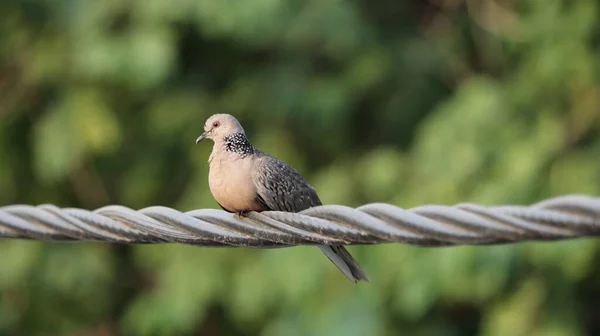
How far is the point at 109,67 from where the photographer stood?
7.65 meters

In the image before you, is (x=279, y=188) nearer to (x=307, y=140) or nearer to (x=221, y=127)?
(x=221, y=127)

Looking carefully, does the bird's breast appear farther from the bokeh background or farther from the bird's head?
the bokeh background

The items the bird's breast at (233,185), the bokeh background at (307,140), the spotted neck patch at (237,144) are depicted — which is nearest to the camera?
the bird's breast at (233,185)

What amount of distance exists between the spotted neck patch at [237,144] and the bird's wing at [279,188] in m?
0.07

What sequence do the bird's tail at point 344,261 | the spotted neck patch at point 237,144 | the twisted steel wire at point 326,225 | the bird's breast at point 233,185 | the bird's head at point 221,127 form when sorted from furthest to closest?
the bird's head at point 221,127
the spotted neck patch at point 237,144
the bird's breast at point 233,185
the bird's tail at point 344,261
the twisted steel wire at point 326,225

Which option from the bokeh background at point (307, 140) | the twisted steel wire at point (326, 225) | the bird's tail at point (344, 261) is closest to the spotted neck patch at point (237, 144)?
the bird's tail at point (344, 261)

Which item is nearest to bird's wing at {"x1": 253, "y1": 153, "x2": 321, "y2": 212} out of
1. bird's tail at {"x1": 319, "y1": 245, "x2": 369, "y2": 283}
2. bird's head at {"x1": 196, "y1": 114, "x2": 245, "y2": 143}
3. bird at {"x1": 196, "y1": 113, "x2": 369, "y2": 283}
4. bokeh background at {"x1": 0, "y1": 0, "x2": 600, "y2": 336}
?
bird at {"x1": 196, "y1": 113, "x2": 369, "y2": 283}

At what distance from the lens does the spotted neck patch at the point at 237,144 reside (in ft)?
14.0

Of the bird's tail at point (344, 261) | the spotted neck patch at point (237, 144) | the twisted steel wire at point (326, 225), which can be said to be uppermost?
the spotted neck patch at point (237, 144)

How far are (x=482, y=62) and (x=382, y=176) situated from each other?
7.58ft

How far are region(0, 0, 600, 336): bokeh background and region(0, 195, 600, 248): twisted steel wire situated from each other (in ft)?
12.5

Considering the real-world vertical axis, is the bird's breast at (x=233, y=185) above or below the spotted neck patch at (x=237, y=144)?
below

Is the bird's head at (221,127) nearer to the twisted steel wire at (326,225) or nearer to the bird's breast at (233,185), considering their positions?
the bird's breast at (233,185)

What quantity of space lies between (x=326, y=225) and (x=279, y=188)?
1.50m
